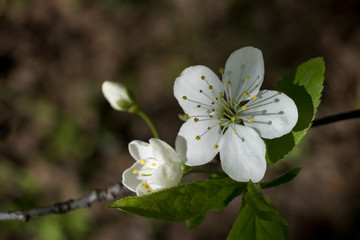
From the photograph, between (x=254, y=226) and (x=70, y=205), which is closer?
(x=254, y=226)

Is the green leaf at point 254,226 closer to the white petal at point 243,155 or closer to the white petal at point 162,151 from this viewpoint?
the white petal at point 243,155

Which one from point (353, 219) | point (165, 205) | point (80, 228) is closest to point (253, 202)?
point (165, 205)

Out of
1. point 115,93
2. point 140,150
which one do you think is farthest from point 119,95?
point 140,150

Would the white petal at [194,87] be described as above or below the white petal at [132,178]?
above

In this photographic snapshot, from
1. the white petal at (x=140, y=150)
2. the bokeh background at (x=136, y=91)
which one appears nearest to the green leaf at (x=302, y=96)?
the white petal at (x=140, y=150)

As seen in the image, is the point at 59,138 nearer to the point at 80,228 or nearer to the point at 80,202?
the point at 80,228

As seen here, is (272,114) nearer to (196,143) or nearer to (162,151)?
(196,143)
